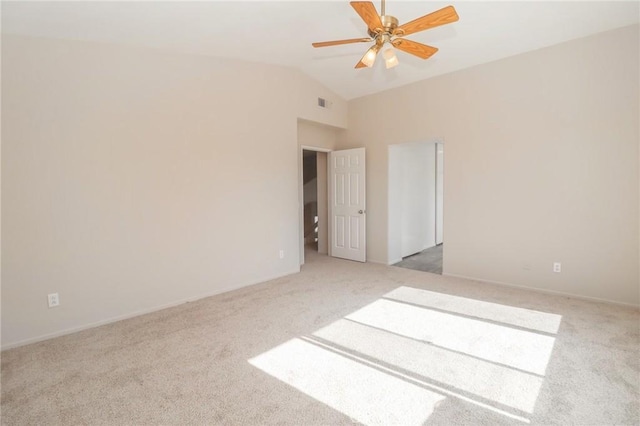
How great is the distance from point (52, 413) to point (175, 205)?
208cm

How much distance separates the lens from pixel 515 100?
12.4 feet

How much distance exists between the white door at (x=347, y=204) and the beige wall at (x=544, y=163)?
1.16 meters

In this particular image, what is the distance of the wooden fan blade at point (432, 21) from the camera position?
203 centimetres

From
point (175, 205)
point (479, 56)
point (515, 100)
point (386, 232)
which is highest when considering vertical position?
point (479, 56)

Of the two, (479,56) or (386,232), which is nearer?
(479,56)

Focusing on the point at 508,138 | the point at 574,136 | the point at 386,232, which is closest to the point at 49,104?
the point at 386,232

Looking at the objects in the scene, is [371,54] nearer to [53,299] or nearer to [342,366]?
[342,366]

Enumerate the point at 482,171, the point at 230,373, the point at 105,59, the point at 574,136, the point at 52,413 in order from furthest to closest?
1. the point at 482,171
2. the point at 574,136
3. the point at 105,59
4. the point at 230,373
5. the point at 52,413

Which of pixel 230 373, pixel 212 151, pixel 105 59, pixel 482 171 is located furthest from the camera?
pixel 482 171

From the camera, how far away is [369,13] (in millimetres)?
2107

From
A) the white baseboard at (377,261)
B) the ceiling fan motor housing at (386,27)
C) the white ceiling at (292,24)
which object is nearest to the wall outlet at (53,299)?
the white ceiling at (292,24)

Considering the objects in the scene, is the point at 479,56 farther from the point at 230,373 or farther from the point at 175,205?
the point at 230,373

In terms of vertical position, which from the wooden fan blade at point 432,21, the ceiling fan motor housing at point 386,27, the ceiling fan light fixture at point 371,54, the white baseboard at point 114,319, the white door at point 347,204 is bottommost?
the white baseboard at point 114,319

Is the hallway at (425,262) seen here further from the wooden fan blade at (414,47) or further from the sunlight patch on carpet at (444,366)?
the wooden fan blade at (414,47)
